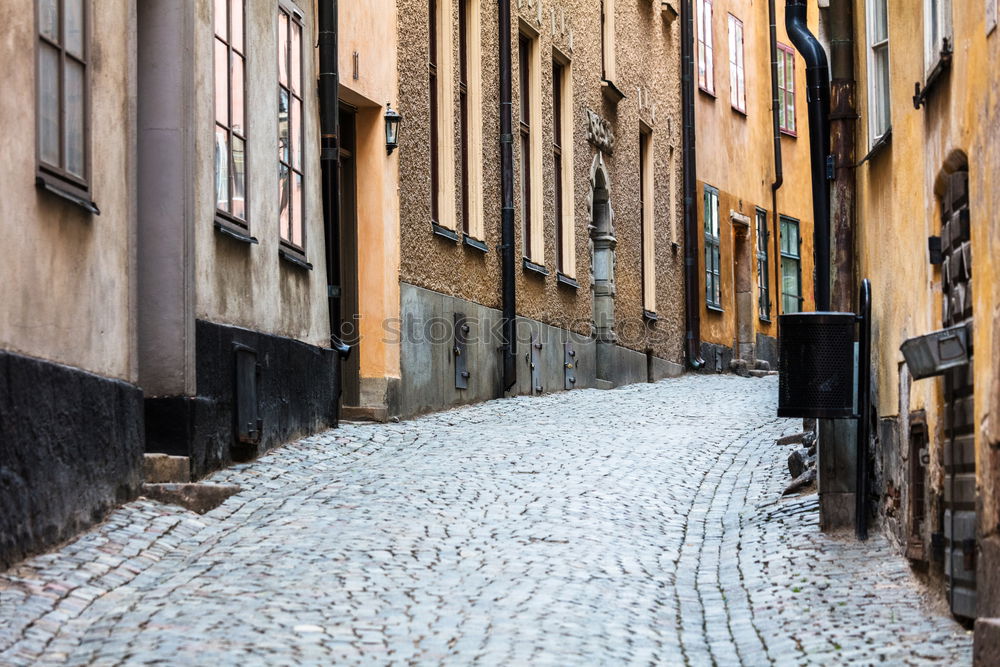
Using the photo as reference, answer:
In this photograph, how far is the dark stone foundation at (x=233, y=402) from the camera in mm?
11078

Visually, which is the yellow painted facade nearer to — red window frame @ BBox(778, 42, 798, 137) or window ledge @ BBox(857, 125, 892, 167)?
window ledge @ BBox(857, 125, 892, 167)

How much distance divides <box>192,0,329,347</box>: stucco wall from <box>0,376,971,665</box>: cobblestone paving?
114 cm

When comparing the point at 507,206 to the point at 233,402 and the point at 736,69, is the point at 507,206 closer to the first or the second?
the point at 233,402

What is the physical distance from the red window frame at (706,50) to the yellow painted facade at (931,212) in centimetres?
1907

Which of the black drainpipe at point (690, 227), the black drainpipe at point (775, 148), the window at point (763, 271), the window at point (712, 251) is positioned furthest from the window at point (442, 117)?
the black drainpipe at point (775, 148)

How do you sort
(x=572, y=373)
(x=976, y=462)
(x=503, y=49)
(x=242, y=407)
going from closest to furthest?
(x=976, y=462)
(x=242, y=407)
(x=503, y=49)
(x=572, y=373)

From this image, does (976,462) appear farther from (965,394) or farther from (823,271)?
(823,271)

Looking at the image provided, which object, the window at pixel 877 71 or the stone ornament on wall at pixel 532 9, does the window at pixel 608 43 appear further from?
the window at pixel 877 71

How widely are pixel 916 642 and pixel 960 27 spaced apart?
2611mm

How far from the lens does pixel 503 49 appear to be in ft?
65.9

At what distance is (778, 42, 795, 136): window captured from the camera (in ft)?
108

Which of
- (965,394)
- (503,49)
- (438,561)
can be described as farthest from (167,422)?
(503,49)

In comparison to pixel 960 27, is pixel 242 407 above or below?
below

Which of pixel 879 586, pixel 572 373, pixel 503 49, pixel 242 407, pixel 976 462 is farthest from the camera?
pixel 572 373
